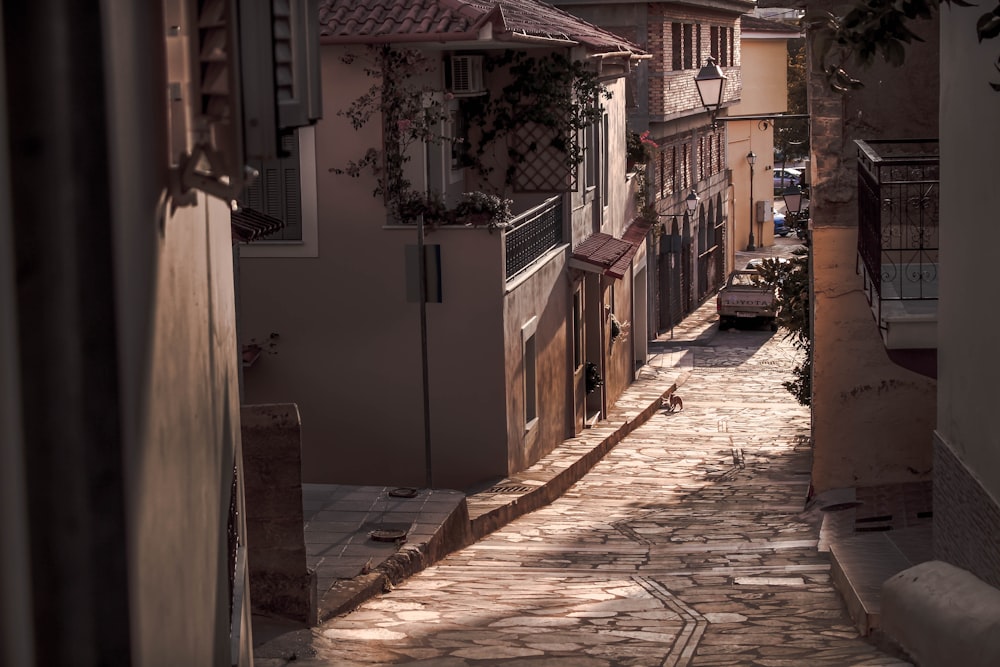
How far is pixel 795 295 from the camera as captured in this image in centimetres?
1688

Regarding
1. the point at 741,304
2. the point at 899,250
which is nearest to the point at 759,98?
the point at 741,304

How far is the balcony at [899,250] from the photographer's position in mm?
9258

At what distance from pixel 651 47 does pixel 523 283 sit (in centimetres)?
1839

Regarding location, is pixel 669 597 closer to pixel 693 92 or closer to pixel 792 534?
pixel 792 534

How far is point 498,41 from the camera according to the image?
16141 mm

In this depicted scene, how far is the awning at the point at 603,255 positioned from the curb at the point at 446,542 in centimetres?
273

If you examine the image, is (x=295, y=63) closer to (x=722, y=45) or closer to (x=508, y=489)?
(x=508, y=489)

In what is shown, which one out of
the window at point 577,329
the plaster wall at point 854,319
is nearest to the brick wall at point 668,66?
the window at point 577,329

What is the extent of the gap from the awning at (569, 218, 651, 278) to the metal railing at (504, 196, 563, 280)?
547 millimetres

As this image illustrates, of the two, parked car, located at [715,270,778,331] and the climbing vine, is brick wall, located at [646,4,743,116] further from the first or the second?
the climbing vine

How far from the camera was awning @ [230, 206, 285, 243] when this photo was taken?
10.4 meters

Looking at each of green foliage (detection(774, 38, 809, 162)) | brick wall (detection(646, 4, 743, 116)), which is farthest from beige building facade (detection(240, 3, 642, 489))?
green foliage (detection(774, 38, 809, 162))

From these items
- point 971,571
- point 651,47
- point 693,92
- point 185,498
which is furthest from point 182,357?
point 693,92

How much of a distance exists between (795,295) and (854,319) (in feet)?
7.58
